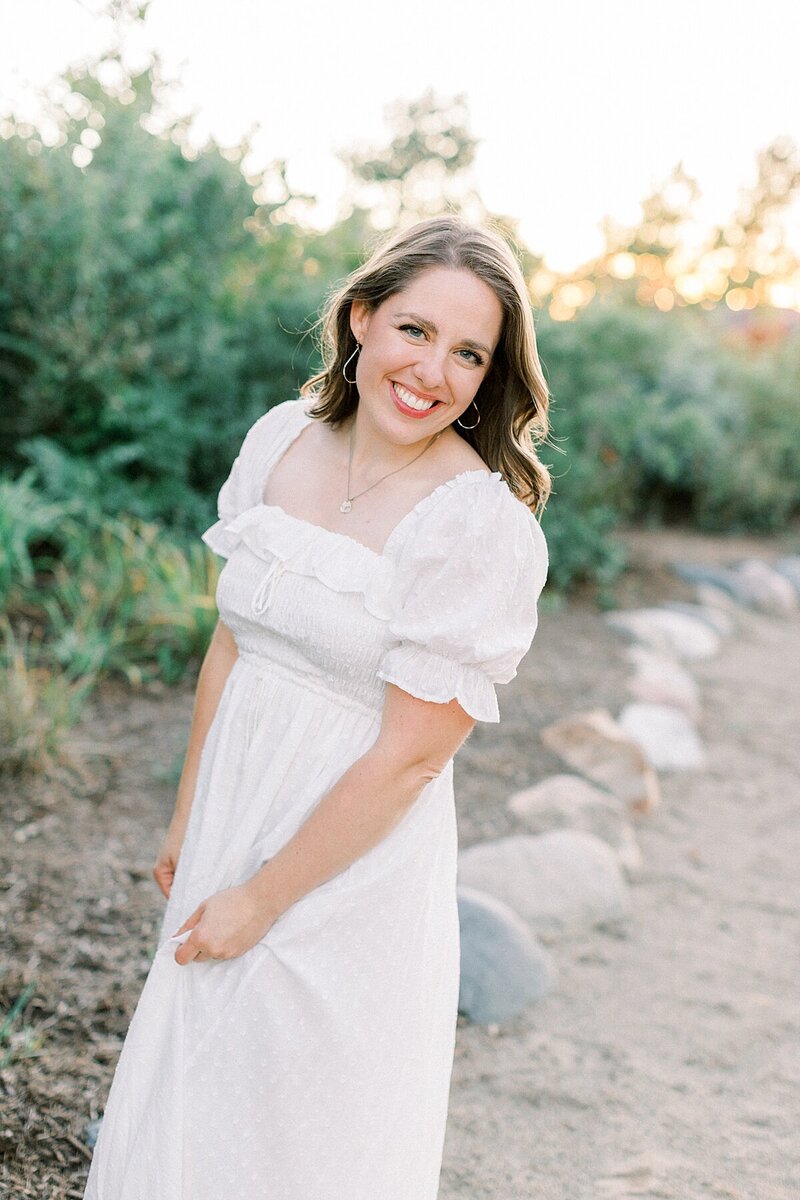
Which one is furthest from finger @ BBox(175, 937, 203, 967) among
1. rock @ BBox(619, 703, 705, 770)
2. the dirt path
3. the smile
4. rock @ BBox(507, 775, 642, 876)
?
rock @ BBox(619, 703, 705, 770)

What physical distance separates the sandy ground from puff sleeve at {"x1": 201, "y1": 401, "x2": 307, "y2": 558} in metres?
1.45

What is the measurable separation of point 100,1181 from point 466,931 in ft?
5.91

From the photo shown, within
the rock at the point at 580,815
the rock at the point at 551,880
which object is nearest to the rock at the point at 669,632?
the rock at the point at 580,815

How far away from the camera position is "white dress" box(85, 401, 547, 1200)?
1.57 meters

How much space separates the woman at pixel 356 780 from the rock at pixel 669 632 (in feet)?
20.0

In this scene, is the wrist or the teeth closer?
the wrist

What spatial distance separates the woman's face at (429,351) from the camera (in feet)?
5.57

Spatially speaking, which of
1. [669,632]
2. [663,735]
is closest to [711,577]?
[669,632]

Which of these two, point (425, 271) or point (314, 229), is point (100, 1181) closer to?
point (425, 271)

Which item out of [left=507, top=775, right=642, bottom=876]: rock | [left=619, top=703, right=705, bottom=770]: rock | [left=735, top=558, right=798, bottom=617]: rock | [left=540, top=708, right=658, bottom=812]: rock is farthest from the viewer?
[left=735, top=558, right=798, bottom=617]: rock

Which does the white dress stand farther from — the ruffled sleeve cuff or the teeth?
the teeth

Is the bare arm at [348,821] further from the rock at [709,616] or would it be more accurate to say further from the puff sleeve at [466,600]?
the rock at [709,616]

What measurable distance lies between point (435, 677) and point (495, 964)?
2127 mm

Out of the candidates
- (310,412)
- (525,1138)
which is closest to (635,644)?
(525,1138)
